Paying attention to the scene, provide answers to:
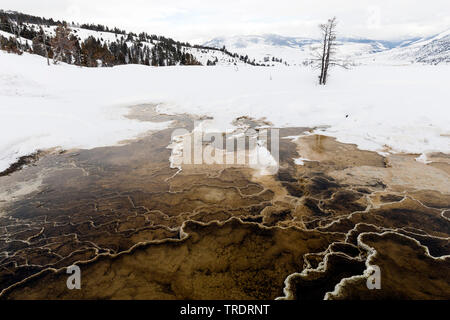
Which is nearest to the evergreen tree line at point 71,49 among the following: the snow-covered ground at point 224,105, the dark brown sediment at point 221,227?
the snow-covered ground at point 224,105

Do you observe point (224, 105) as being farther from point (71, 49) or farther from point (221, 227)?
point (71, 49)

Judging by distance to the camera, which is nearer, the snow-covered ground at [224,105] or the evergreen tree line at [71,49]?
the snow-covered ground at [224,105]

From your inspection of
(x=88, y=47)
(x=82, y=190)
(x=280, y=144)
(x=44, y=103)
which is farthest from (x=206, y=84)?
(x=88, y=47)

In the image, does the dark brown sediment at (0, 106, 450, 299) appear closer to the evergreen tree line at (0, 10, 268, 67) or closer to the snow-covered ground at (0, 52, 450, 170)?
the snow-covered ground at (0, 52, 450, 170)

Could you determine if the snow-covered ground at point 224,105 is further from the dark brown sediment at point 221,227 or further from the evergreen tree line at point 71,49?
the evergreen tree line at point 71,49

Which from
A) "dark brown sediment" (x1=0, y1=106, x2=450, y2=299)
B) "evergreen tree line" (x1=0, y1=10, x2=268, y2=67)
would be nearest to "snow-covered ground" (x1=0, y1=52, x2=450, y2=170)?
"dark brown sediment" (x1=0, y1=106, x2=450, y2=299)
